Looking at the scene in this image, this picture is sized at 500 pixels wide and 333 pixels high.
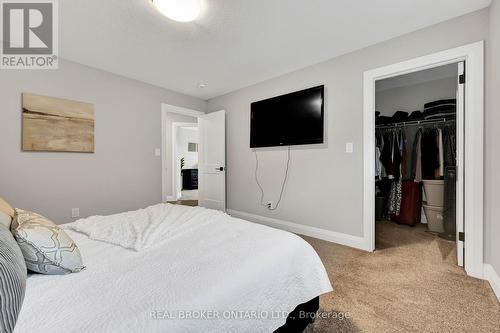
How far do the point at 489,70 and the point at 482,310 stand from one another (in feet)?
6.01

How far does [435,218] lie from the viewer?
315cm

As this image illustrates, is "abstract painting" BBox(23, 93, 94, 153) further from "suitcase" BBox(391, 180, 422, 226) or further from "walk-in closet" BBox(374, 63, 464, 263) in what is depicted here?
"suitcase" BBox(391, 180, 422, 226)

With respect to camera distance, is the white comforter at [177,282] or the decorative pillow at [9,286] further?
the white comforter at [177,282]

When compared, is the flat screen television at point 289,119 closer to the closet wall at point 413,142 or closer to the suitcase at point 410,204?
the closet wall at point 413,142

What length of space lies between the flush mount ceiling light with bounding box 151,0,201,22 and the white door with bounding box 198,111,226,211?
85.2 inches

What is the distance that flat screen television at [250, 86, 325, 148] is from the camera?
2861 mm

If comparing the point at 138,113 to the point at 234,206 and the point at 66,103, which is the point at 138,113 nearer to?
the point at 66,103

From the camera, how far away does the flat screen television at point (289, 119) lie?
9.39 feet

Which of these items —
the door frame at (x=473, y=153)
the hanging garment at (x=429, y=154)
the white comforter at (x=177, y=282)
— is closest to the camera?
the white comforter at (x=177, y=282)

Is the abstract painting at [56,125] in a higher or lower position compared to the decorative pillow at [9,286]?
higher

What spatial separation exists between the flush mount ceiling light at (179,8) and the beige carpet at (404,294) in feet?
8.03

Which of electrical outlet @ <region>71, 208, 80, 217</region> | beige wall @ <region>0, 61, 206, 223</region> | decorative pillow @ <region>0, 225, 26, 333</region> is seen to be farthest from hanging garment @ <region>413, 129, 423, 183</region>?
electrical outlet @ <region>71, 208, 80, 217</region>

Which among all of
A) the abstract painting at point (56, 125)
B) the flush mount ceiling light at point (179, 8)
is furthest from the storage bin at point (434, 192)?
the abstract painting at point (56, 125)

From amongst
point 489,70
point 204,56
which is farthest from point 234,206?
point 489,70
